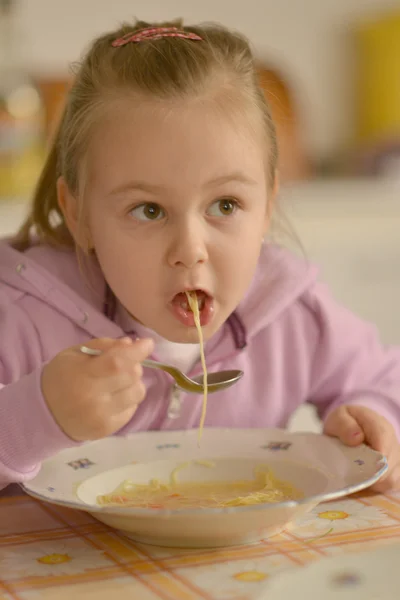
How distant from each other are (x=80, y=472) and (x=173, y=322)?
0.18 m

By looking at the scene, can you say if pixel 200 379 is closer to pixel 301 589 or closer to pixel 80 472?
pixel 80 472

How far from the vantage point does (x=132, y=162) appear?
2.96 ft

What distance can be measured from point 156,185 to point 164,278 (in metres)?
0.09

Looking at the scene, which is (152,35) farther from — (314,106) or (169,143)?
(314,106)

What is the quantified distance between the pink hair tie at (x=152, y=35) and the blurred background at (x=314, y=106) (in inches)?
34.4

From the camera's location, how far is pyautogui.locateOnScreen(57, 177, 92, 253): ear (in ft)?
3.37

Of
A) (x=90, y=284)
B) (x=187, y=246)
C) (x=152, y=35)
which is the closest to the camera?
(x=187, y=246)

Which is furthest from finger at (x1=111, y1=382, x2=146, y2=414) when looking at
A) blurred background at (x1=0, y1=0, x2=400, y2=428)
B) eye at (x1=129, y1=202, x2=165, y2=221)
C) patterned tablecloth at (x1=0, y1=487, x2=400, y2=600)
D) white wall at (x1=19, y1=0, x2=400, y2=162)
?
white wall at (x1=19, y1=0, x2=400, y2=162)

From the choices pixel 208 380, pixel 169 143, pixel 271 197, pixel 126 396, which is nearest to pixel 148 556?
pixel 126 396

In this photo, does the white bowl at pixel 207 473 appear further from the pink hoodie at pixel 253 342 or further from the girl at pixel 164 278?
the pink hoodie at pixel 253 342

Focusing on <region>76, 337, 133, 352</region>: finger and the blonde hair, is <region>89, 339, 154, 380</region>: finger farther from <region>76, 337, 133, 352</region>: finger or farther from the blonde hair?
the blonde hair

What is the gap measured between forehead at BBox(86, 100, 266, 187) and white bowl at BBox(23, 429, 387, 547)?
265mm

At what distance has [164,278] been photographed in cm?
90

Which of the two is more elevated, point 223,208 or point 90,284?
point 223,208
